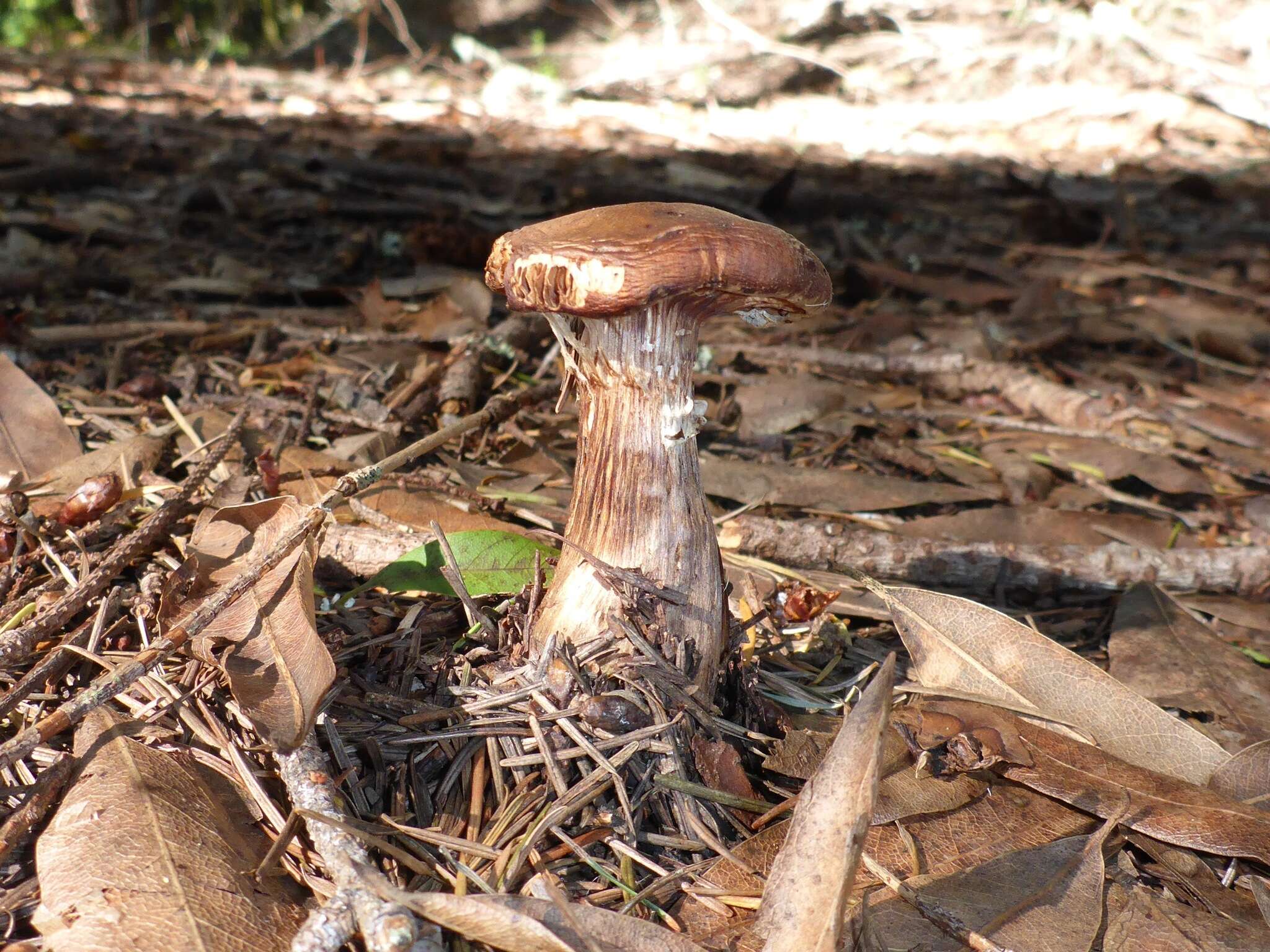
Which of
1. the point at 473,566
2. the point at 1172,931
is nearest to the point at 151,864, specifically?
the point at 473,566

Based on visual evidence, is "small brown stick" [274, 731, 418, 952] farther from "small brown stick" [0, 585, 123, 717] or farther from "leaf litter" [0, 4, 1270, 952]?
"small brown stick" [0, 585, 123, 717]

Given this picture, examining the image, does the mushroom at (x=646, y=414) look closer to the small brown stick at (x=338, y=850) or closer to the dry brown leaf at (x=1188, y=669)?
the small brown stick at (x=338, y=850)

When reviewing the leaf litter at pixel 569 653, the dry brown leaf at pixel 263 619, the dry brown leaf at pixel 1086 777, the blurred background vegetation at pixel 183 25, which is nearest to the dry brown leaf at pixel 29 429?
the leaf litter at pixel 569 653

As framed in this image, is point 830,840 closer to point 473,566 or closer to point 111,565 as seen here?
point 473,566

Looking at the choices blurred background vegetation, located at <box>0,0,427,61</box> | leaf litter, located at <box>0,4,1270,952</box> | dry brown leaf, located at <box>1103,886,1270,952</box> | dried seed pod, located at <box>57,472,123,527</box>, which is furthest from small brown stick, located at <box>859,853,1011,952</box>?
blurred background vegetation, located at <box>0,0,427,61</box>

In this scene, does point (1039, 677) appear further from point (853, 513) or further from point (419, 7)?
point (419, 7)
